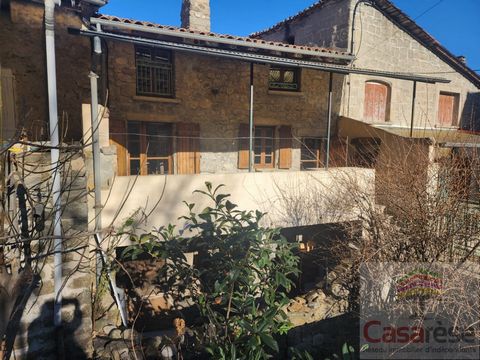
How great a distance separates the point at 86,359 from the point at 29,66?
20.9 ft

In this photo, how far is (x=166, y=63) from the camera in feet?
29.8

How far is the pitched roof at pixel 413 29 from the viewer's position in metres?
11.7

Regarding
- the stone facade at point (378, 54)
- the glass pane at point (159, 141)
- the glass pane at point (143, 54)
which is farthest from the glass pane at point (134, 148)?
the stone facade at point (378, 54)

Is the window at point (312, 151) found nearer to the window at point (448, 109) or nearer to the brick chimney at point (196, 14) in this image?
the brick chimney at point (196, 14)

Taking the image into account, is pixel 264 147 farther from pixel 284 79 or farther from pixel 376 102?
pixel 376 102

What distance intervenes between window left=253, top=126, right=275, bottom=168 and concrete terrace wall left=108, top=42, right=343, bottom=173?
344 mm

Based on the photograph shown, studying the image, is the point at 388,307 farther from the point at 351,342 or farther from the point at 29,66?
the point at 29,66

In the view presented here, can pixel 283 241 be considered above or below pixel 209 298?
above

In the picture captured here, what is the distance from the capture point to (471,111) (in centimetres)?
1418

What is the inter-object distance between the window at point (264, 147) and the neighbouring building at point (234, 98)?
0.04 meters

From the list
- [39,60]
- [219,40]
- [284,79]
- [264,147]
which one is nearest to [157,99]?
[219,40]

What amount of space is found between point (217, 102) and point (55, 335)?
24.3ft

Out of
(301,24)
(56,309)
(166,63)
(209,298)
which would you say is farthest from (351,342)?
(301,24)

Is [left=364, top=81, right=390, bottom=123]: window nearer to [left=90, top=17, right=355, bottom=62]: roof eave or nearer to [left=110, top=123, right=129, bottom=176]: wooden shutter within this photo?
[left=90, top=17, right=355, bottom=62]: roof eave
